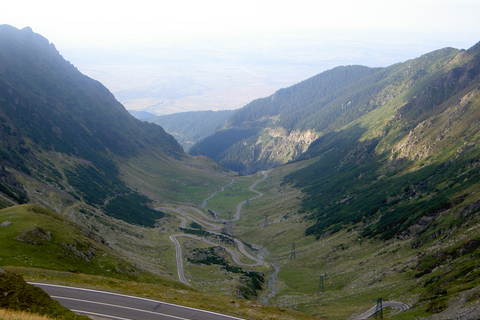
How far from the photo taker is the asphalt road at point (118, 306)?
45.0 m

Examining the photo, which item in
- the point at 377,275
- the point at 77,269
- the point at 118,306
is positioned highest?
the point at 118,306

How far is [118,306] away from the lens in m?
47.3

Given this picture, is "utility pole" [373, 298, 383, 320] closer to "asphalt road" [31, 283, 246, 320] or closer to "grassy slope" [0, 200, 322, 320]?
"grassy slope" [0, 200, 322, 320]

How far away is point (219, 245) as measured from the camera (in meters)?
166

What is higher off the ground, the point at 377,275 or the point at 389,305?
the point at 389,305

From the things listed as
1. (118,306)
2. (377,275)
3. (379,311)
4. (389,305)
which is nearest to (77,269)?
(118,306)

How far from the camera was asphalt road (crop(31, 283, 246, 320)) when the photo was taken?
45000 millimetres

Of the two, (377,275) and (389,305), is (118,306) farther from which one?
(377,275)

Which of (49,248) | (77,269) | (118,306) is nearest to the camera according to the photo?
(118,306)

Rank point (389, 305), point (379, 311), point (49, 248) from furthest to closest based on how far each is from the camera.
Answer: point (389, 305) < point (379, 311) < point (49, 248)

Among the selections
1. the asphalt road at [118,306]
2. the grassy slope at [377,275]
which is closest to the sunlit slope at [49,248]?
the asphalt road at [118,306]

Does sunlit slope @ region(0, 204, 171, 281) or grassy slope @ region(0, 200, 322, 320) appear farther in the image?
sunlit slope @ region(0, 204, 171, 281)

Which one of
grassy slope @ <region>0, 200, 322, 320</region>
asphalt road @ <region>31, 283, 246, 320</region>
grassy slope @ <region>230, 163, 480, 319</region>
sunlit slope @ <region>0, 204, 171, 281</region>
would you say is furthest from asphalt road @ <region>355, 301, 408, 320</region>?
sunlit slope @ <region>0, 204, 171, 281</region>

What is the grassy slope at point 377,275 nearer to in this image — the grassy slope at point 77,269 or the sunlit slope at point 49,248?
the grassy slope at point 77,269
